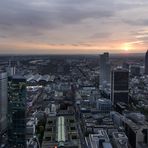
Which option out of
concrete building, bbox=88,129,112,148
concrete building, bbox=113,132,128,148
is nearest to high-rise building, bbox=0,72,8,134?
concrete building, bbox=88,129,112,148

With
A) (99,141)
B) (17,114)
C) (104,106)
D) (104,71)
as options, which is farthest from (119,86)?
(17,114)

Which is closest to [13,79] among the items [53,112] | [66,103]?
[53,112]

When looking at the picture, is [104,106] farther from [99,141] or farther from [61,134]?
[61,134]

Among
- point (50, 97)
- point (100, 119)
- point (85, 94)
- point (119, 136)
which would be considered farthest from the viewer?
point (85, 94)

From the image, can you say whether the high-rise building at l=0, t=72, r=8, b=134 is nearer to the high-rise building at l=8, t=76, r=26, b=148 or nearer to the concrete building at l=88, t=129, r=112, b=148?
the high-rise building at l=8, t=76, r=26, b=148

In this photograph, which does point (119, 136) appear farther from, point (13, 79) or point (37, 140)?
point (13, 79)

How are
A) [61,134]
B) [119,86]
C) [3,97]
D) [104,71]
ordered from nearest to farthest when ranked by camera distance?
[61,134] → [3,97] → [119,86] → [104,71]
